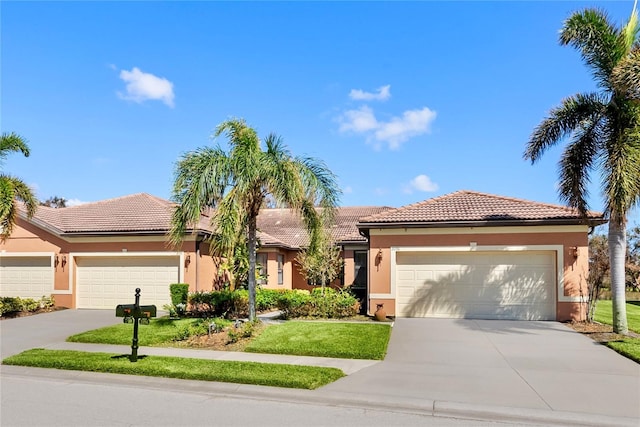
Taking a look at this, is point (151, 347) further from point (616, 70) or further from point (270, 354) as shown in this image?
point (616, 70)

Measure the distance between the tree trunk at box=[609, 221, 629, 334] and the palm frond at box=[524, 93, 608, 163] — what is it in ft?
9.28

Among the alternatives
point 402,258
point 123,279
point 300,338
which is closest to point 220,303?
point 123,279

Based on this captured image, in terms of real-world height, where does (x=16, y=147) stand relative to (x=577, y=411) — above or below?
above

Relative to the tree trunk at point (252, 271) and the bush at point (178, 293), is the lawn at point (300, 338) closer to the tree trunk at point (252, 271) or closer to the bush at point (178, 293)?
the tree trunk at point (252, 271)

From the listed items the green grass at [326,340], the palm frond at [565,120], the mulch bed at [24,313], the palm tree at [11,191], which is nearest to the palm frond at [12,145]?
the palm tree at [11,191]

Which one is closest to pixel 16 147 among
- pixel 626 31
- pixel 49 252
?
pixel 49 252

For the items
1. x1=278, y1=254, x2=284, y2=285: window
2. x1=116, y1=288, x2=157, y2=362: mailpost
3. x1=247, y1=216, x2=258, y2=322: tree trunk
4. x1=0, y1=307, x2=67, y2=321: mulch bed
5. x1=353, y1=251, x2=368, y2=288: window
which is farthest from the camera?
x1=278, y1=254, x2=284, y2=285: window

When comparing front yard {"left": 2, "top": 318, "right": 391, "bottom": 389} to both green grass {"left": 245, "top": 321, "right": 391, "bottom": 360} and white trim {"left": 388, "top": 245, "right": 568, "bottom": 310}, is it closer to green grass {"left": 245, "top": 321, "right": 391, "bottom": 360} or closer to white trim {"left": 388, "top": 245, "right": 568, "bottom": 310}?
green grass {"left": 245, "top": 321, "right": 391, "bottom": 360}

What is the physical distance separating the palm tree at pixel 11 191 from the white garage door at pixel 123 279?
304cm

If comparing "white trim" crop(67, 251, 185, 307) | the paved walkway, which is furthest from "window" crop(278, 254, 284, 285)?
the paved walkway

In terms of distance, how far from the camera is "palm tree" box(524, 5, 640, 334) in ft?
35.6

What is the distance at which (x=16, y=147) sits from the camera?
16.0 metres

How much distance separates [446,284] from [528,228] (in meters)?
3.18

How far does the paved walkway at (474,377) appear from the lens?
20.5 ft
